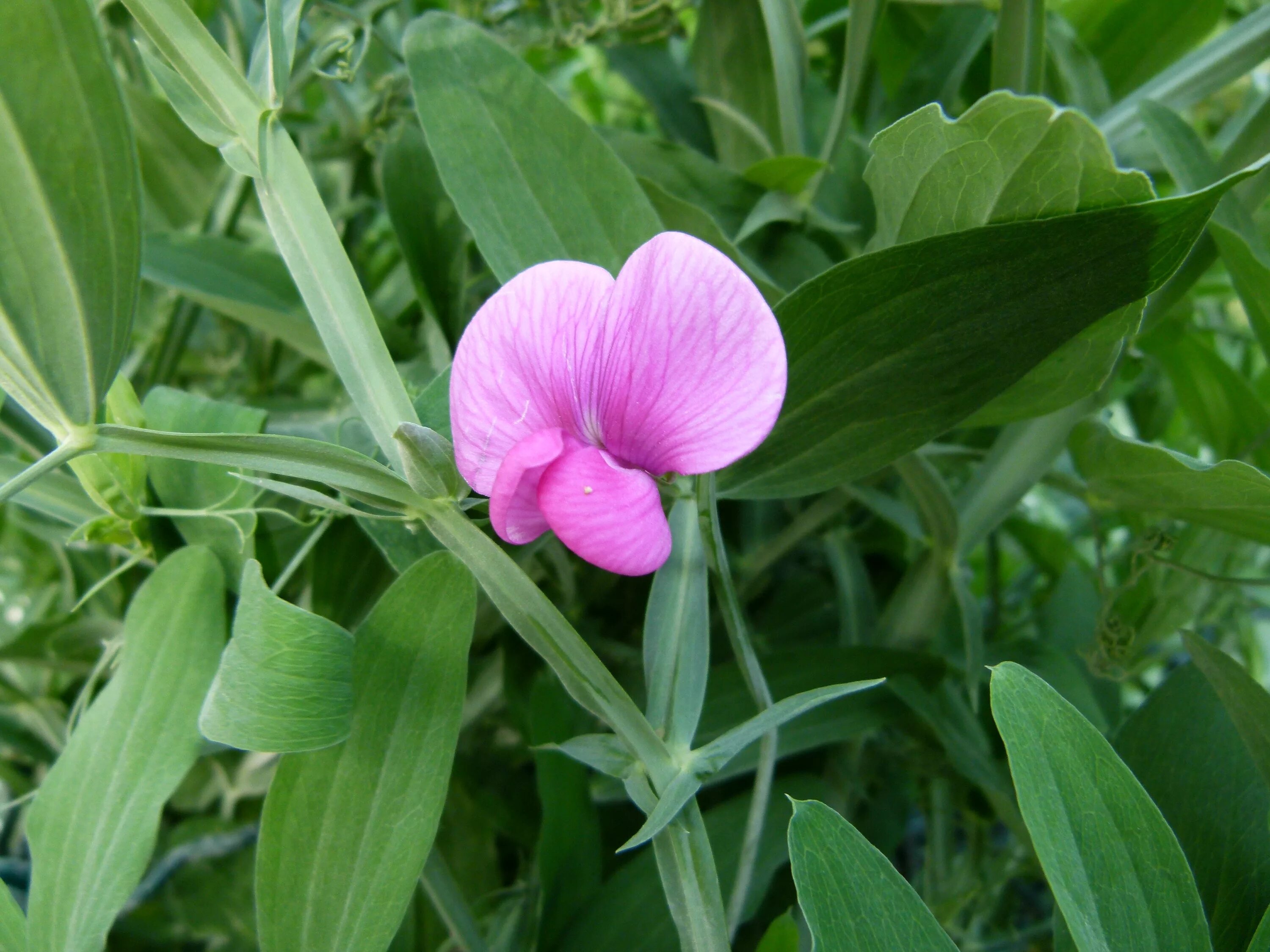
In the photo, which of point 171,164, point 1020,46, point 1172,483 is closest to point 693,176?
point 1020,46

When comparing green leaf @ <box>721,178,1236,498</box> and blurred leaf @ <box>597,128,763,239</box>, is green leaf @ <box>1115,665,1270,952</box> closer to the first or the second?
green leaf @ <box>721,178,1236,498</box>

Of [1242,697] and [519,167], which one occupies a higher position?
[519,167]

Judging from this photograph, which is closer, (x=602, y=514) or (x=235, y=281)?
(x=602, y=514)

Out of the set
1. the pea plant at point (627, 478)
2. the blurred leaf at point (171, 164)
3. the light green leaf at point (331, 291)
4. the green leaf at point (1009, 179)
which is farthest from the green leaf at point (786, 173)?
the blurred leaf at point (171, 164)

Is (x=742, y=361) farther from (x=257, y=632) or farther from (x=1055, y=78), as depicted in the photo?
(x=1055, y=78)

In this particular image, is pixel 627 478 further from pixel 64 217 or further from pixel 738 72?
pixel 738 72

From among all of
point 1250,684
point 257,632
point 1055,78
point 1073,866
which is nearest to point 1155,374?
point 1055,78

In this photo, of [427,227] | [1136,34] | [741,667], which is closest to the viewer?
[741,667]
